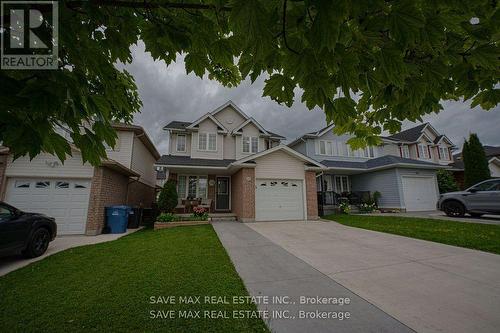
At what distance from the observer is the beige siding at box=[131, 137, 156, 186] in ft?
43.4

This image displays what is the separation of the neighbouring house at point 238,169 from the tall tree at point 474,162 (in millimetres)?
12046

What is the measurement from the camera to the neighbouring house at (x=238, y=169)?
11820mm

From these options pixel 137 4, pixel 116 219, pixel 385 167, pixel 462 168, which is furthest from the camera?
pixel 462 168

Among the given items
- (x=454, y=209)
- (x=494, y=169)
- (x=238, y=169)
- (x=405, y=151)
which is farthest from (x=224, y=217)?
(x=494, y=169)

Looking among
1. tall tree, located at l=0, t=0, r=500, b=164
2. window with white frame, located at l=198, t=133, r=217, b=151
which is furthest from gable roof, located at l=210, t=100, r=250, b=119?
tall tree, located at l=0, t=0, r=500, b=164

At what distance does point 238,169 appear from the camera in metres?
12.8

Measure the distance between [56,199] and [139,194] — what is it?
20.5ft

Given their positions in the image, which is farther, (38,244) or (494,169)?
(494,169)

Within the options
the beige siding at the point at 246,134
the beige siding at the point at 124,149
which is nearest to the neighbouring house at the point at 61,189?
the beige siding at the point at 124,149

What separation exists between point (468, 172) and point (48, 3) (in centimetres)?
2259

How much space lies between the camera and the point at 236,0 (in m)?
1.05

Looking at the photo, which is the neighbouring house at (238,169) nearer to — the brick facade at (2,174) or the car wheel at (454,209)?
the brick facade at (2,174)

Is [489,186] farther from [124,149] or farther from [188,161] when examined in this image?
[124,149]

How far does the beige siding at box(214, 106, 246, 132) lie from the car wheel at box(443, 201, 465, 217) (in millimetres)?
14326
